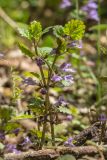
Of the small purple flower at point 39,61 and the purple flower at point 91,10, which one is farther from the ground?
the purple flower at point 91,10

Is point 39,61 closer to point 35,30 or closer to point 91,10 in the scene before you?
point 35,30

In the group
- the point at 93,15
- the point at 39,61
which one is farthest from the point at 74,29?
the point at 93,15

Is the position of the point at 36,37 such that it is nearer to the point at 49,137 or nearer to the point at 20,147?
the point at 49,137

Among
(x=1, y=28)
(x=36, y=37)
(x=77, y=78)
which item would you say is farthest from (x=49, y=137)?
(x=1, y=28)

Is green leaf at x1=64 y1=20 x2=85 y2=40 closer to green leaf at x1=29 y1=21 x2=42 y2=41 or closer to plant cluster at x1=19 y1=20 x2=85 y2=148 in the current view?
plant cluster at x1=19 y1=20 x2=85 y2=148

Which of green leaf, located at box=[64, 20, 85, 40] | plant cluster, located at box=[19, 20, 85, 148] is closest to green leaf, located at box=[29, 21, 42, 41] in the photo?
plant cluster, located at box=[19, 20, 85, 148]

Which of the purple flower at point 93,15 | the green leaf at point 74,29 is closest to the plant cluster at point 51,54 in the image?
the green leaf at point 74,29

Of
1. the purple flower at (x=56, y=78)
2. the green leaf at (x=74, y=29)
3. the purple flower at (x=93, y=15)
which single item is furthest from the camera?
the purple flower at (x=93, y=15)

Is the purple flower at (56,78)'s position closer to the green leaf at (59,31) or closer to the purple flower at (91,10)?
the green leaf at (59,31)

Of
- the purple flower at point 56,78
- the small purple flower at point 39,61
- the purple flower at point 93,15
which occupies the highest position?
the purple flower at point 93,15
